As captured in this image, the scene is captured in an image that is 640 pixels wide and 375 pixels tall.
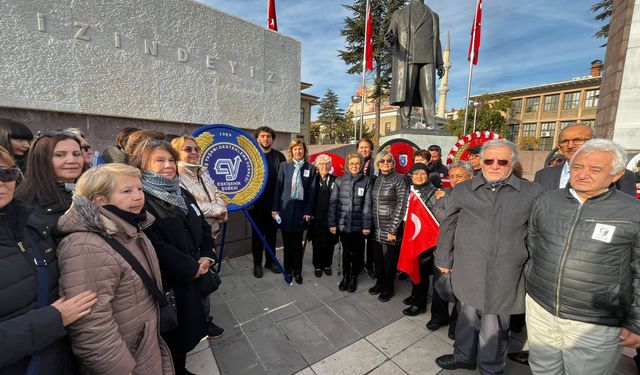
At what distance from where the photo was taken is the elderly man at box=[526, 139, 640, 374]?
1458 mm

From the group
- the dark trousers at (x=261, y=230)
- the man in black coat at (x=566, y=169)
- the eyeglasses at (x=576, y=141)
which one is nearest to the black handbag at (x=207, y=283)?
the dark trousers at (x=261, y=230)

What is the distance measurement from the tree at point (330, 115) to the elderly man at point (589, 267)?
40567mm

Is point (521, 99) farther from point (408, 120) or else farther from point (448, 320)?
point (448, 320)

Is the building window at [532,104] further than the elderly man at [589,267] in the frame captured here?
Yes

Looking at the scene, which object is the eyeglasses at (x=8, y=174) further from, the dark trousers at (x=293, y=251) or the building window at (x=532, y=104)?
the building window at (x=532, y=104)

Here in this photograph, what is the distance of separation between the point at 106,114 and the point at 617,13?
828cm

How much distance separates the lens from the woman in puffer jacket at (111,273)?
1151 millimetres

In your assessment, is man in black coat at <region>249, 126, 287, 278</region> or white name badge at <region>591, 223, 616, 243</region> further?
man in black coat at <region>249, 126, 287, 278</region>

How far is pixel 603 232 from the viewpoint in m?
1.47

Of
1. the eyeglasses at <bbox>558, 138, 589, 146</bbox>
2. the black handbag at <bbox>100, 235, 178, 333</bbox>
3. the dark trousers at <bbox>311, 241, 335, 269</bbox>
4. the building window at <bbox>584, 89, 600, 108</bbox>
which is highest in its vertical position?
the building window at <bbox>584, 89, 600, 108</bbox>

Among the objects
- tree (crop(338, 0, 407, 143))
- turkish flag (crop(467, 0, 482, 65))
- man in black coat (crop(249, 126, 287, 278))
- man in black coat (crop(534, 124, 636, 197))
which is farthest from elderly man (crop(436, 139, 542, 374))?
tree (crop(338, 0, 407, 143))

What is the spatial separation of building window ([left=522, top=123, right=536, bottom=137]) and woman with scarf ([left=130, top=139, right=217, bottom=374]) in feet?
165

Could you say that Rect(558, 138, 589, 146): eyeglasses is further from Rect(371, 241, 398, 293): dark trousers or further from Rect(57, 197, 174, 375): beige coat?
Rect(57, 197, 174, 375): beige coat

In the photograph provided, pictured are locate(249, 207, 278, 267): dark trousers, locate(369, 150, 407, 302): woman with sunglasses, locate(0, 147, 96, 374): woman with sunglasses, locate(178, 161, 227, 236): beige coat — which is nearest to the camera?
locate(0, 147, 96, 374): woman with sunglasses
